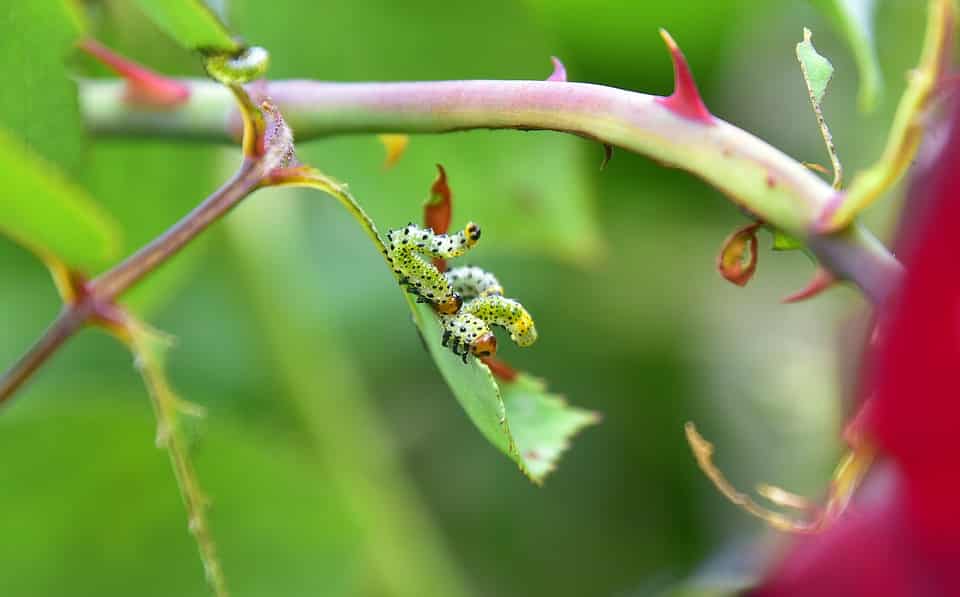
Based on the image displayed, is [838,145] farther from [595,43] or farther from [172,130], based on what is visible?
[172,130]

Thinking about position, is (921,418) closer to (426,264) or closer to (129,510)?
(426,264)

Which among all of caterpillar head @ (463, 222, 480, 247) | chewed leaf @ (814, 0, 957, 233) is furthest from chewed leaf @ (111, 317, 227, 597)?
chewed leaf @ (814, 0, 957, 233)

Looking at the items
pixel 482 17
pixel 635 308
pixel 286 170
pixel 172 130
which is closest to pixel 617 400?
pixel 635 308

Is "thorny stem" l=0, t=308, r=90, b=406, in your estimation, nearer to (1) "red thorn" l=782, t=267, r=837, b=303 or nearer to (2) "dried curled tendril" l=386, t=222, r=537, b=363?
(2) "dried curled tendril" l=386, t=222, r=537, b=363

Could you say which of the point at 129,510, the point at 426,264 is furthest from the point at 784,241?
the point at 129,510

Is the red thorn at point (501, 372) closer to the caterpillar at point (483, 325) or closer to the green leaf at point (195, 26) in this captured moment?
A: the caterpillar at point (483, 325)
